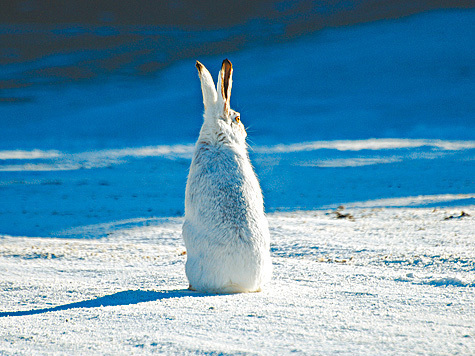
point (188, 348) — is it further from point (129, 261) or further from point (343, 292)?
point (129, 261)

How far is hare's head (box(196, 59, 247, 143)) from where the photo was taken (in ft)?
12.1

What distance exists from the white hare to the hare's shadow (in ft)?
0.50

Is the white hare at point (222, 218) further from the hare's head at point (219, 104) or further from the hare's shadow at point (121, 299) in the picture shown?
the hare's shadow at point (121, 299)

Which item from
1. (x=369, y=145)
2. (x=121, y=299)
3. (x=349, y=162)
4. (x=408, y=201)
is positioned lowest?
(x=121, y=299)

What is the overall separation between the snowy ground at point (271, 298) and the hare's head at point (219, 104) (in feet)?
3.69

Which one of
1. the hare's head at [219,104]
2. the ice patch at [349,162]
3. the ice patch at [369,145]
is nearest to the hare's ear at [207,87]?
the hare's head at [219,104]

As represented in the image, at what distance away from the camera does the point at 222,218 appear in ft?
11.1

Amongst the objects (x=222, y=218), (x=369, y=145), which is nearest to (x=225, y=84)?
(x=222, y=218)

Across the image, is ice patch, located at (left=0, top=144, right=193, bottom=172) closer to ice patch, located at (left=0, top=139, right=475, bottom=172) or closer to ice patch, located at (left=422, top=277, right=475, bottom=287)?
ice patch, located at (left=0, top=139, right=475, bottom=172)

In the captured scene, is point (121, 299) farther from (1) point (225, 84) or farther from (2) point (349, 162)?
(2) point (349, 162)

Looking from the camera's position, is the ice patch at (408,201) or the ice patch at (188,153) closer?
the ice patch at (408,201)

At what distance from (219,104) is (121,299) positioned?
4.83 ft

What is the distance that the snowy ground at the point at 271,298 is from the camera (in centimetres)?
239

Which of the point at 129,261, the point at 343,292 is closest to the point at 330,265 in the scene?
the point at 343,292
